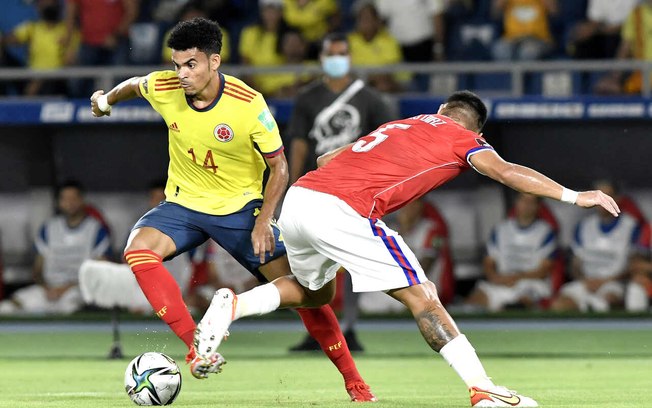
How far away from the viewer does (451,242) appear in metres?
15.9

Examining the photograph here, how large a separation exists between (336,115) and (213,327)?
517 centimetres

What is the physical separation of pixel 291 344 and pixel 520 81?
425 cm

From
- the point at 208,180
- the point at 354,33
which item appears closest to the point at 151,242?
the point at 208,180

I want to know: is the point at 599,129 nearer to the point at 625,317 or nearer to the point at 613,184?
the point at 613,184

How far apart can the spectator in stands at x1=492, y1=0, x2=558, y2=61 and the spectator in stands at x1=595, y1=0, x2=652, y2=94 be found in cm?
89

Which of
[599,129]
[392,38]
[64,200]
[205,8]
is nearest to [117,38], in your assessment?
[205,8]

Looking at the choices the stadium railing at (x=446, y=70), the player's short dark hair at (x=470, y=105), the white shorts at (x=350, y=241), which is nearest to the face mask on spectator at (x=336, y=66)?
the stadium railing at (x=446, y=70)

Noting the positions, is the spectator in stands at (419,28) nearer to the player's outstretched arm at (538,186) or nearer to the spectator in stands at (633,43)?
the spectator in stands at (633,43)

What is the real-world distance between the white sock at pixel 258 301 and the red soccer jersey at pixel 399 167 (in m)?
0.66

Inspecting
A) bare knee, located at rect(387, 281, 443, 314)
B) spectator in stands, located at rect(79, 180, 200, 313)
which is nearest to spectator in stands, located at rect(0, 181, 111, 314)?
spectator in stands, located at rect(79, 180, 200, 313)

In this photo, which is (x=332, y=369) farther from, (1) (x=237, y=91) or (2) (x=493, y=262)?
(2) (x=493, y=262)

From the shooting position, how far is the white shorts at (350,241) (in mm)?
7230

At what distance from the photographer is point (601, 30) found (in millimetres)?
16328

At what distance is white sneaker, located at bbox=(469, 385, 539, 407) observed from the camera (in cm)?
695
